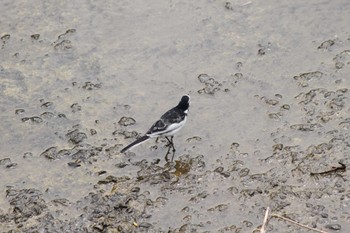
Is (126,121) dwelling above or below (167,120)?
below

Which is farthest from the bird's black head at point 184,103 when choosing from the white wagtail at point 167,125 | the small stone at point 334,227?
the small stone at point 334,227

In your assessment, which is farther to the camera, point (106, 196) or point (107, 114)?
point (107, 114)

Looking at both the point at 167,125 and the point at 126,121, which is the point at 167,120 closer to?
the point at 167,125

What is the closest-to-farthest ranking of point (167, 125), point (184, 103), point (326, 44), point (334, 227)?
point (334, 227), point (167, 125), point (184, 103), point (326, 44)

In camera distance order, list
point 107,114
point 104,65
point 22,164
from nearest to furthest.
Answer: point 22,164 < point 107,114 < point 104,65

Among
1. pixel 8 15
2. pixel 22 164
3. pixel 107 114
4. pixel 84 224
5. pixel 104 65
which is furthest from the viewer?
pixel 8 15

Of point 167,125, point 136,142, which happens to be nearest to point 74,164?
point 136,142

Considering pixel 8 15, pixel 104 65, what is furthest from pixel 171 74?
pixel 8 15

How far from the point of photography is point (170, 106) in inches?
327

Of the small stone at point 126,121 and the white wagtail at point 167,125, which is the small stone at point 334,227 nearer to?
the white wagtail at point 167,125

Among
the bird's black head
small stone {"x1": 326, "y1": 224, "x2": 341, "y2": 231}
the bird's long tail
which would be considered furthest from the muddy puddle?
the bird's black head

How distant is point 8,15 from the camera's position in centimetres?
970

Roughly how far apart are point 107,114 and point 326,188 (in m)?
2.51

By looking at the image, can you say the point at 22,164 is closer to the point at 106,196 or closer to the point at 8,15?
the point at 106,196
